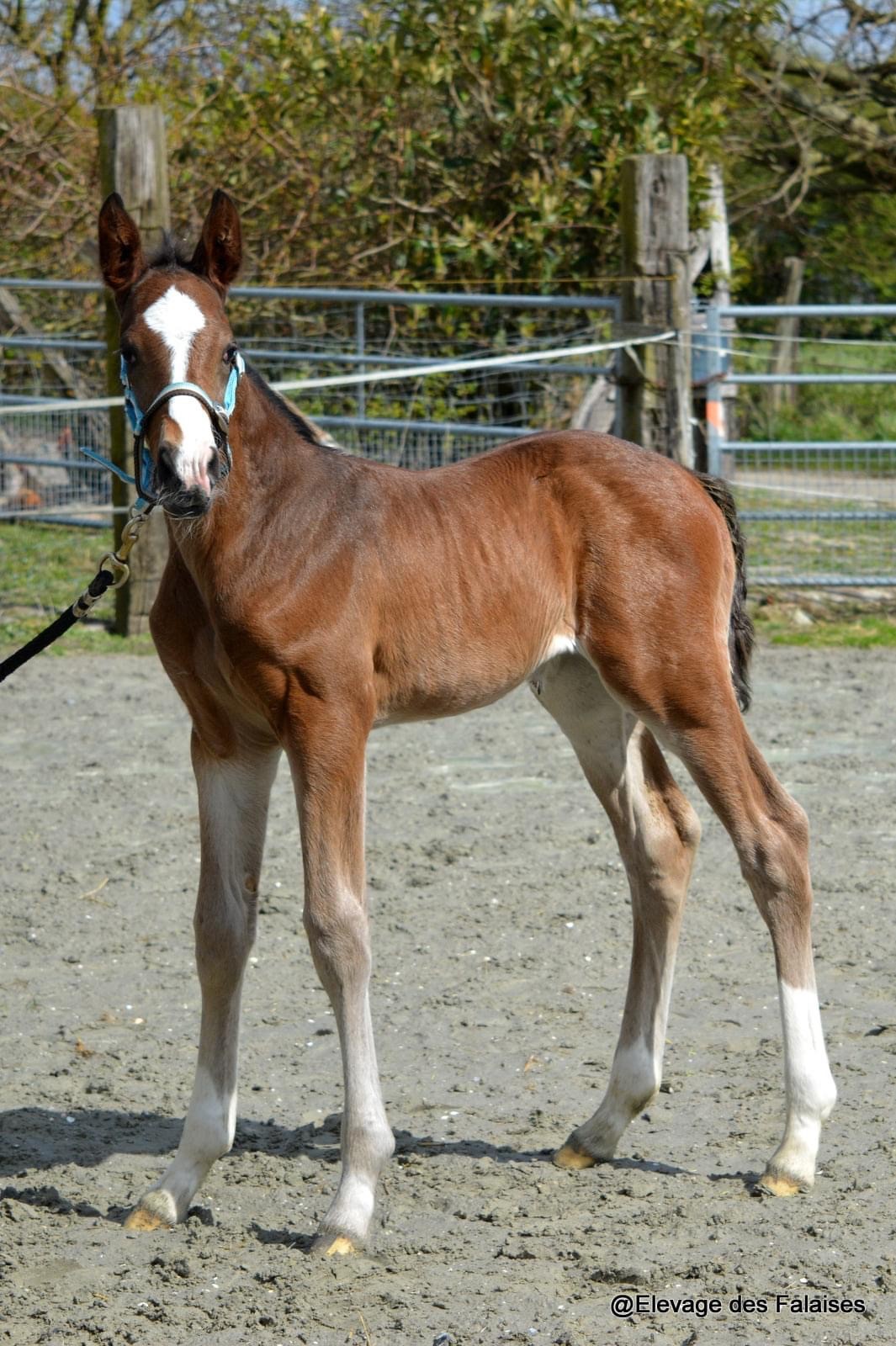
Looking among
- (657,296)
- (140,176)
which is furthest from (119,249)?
(657,296)

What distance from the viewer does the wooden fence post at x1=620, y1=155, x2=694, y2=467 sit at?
25.6ft

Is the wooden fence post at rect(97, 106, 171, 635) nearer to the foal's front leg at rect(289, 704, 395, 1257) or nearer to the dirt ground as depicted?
the dirt ground

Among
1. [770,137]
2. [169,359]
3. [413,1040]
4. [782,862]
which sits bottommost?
[413,1040]

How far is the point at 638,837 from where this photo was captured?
133 inches

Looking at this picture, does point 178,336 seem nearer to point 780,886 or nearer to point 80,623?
point 780,886

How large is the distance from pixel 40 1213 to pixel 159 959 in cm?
139

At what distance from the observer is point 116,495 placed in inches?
375

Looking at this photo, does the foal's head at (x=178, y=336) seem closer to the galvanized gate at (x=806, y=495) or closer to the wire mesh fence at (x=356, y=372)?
the galvanized gate at (x=806, y=495)

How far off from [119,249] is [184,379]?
14.4 inches

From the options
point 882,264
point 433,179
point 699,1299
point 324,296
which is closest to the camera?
point 699,1299

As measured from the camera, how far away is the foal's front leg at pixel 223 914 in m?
3.06

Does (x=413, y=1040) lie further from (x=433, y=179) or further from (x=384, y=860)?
(x=433, y=179)

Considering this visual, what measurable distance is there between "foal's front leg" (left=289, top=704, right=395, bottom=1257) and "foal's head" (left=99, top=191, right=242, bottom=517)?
544 mm

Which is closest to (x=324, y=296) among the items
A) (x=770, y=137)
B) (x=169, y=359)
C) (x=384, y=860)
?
(x=384, y=860)
